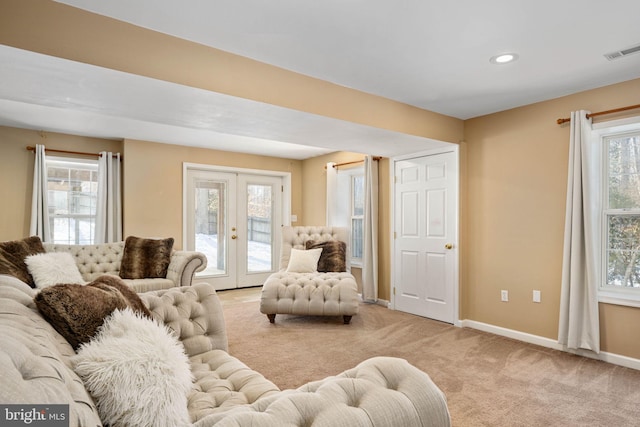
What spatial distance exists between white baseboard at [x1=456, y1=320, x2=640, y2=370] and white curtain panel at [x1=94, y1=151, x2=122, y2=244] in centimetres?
478

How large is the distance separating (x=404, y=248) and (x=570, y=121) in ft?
7.52

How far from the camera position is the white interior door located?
166 inches

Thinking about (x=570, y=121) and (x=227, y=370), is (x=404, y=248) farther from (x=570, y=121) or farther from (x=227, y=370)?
(x=227, y=370)

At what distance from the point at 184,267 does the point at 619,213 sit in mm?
4415

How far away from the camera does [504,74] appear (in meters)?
2.92

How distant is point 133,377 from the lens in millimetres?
1053

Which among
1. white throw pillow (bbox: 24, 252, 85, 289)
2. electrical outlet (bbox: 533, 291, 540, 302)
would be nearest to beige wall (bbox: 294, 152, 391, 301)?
electrical outlet (bbox: 533, 291, 540, 302)

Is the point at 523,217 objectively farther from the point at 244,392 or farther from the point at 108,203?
the point at 108,203

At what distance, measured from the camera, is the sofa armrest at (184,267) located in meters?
4.19

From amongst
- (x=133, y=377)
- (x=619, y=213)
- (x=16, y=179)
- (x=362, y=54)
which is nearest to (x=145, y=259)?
(x=16, y=179)

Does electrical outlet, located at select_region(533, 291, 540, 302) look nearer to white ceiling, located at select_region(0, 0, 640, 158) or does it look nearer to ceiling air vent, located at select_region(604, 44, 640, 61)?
white ceiling, located at select_region(0, 0, 640, 158)

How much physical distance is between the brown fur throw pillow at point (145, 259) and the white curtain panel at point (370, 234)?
2.65m

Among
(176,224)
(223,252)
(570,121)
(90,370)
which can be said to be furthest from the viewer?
(223,252)

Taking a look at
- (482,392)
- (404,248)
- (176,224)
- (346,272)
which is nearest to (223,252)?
(176,224)
